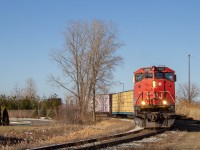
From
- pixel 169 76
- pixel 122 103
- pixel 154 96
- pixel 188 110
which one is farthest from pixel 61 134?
pixel 188 110

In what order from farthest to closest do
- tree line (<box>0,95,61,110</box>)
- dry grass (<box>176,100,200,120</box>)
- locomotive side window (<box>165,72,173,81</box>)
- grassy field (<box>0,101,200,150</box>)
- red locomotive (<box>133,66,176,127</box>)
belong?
tree line (<box>0,95,61,110</box>)
dry grass (<box>176,100,200,120</box>)
locomotive side window (<box>165,72,173,81</box>)
red locomotive (<box>133,66,176,127</box>)
grassy field (<box>0,101,200,150</box>)

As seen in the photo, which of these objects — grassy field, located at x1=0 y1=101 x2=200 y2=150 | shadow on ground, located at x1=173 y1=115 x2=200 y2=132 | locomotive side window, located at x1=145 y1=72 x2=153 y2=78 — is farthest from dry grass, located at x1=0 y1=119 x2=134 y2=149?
locomotive side window, located at x1=145 y1=72 x2=153 y2=78

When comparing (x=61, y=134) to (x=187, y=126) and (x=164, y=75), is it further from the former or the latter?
(x=187, y=126)

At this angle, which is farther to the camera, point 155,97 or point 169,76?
point 169,76

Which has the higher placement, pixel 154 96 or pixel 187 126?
pixel 154 96

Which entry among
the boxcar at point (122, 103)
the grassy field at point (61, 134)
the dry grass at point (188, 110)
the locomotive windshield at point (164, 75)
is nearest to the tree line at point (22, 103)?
the boxcar at point (122, 103)

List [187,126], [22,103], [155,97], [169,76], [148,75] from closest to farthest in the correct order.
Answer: [155,97], [169,76], [148,75], [187,126], [22,103]

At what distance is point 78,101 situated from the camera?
156 ft

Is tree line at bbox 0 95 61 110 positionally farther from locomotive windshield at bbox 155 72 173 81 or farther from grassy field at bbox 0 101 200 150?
locomotive windshield at bbox 155 72 173 81

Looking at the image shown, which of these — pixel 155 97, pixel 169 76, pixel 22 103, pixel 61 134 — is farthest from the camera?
pixel 22 103

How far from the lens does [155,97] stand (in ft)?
75.5

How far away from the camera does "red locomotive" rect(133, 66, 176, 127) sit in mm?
22422

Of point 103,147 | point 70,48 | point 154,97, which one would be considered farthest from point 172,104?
point 70,48

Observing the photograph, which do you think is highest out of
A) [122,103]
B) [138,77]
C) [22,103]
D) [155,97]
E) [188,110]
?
[138,77]
